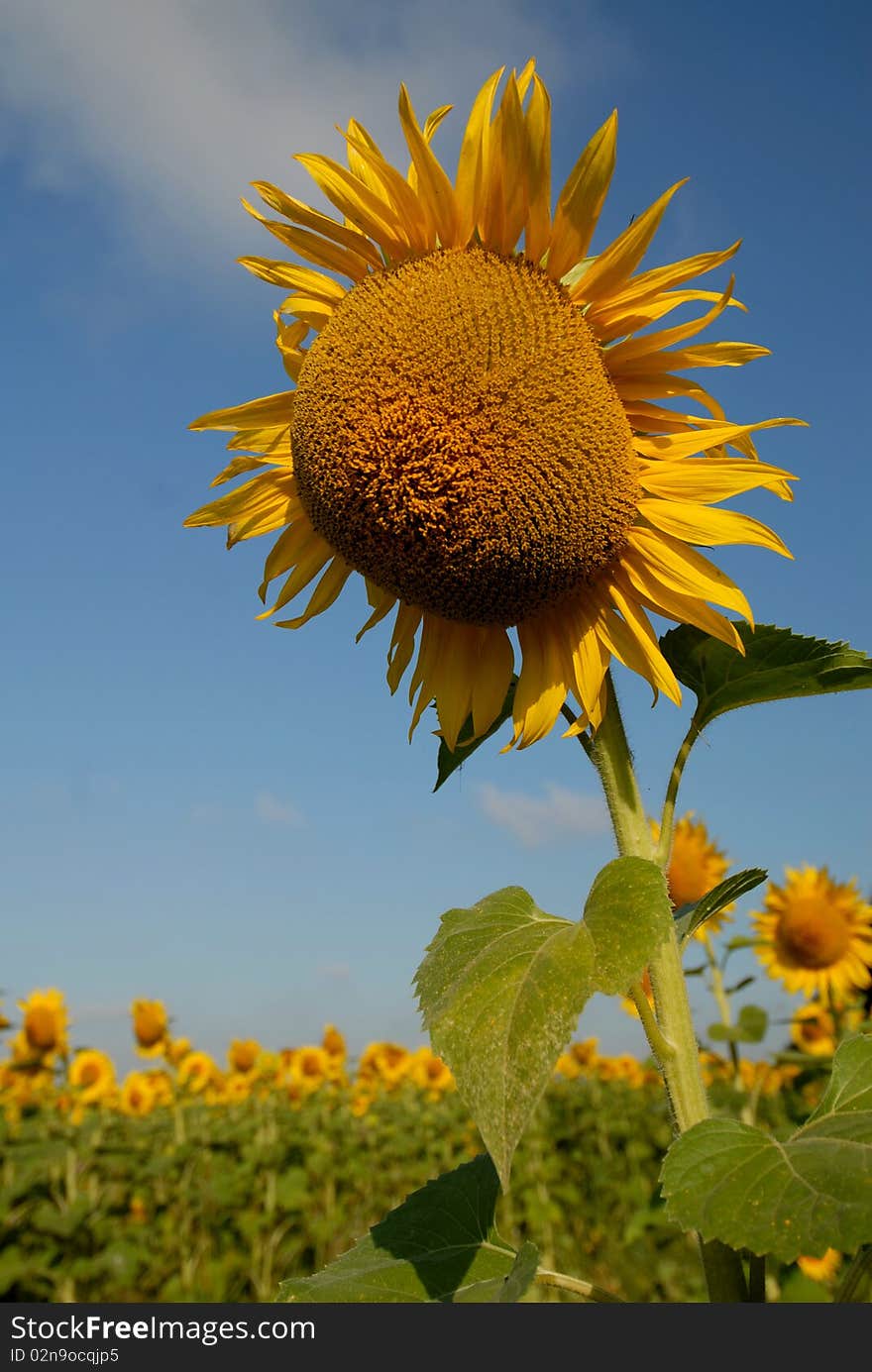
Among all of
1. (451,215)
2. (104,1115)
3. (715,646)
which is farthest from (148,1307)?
(104,1115)

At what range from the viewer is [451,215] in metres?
2.15

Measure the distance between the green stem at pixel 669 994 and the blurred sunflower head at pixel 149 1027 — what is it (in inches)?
372

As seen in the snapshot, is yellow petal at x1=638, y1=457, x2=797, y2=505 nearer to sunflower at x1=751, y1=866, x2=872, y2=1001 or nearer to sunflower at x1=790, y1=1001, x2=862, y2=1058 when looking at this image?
sunflower at x1=790, y1=1001, x2=862, y2=1058

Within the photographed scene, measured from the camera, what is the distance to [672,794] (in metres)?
2.05

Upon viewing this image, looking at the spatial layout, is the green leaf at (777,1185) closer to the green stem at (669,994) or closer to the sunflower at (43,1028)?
the green stem at (669,994)

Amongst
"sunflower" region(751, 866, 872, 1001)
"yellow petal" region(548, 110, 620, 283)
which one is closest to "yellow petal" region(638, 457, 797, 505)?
"yellow petal" region(548, 110, 620, 283)

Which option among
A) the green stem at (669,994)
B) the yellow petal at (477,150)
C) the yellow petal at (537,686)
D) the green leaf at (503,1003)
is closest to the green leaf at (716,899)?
the green stem at (669,994)

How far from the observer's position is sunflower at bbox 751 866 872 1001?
22.6 feet

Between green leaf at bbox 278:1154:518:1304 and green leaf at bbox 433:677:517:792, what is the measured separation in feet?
2.68

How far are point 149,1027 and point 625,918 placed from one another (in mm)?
9872

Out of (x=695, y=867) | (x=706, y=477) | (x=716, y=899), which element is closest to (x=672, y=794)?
(x=716, y=899)

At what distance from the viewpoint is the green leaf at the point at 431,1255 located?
1983mm

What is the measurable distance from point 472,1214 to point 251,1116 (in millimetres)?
9859

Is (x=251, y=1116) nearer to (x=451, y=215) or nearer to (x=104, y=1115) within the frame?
(x=104, y=1115)
